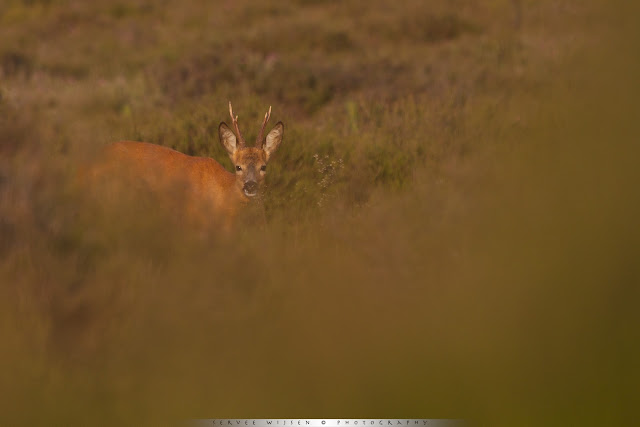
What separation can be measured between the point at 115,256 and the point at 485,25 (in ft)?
81.1

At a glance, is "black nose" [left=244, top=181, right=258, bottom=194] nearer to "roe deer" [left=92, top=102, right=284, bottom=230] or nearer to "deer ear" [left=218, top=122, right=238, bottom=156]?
"roe deer" [left=92, top=102, right=284, bottom=230]

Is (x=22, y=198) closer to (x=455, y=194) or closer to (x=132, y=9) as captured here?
(x=455, y=194)

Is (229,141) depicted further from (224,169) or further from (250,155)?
(224,169)

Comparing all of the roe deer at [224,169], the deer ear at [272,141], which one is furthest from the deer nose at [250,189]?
the deer ear at [272,141]

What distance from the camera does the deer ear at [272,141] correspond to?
16.3ft

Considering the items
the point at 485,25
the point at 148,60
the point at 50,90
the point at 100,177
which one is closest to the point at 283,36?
the point at 148,60

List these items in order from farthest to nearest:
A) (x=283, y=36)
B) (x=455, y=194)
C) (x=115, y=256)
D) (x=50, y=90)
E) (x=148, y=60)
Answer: (x=283, y=36) → (x=148, y=60) → (x=50, y=90) → (x=115, y=256) → (x=455, y=194)

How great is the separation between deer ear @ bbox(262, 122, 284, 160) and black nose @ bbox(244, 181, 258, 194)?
0.27m

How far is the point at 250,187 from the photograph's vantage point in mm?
4914

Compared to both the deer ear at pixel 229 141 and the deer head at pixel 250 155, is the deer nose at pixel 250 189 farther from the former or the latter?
the deer ear at pixel 229 141

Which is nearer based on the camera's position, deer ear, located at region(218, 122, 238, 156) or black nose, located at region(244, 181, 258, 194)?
black nose, located at region(244, 181, 258, 194)

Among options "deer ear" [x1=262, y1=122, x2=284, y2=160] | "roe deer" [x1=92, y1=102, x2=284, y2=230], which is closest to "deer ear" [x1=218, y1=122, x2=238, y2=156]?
"roe deer" [x1=92, y1=102, x2=284, y2=230]

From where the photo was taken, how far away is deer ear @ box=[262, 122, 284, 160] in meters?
4.96

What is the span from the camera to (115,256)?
2045 mm
